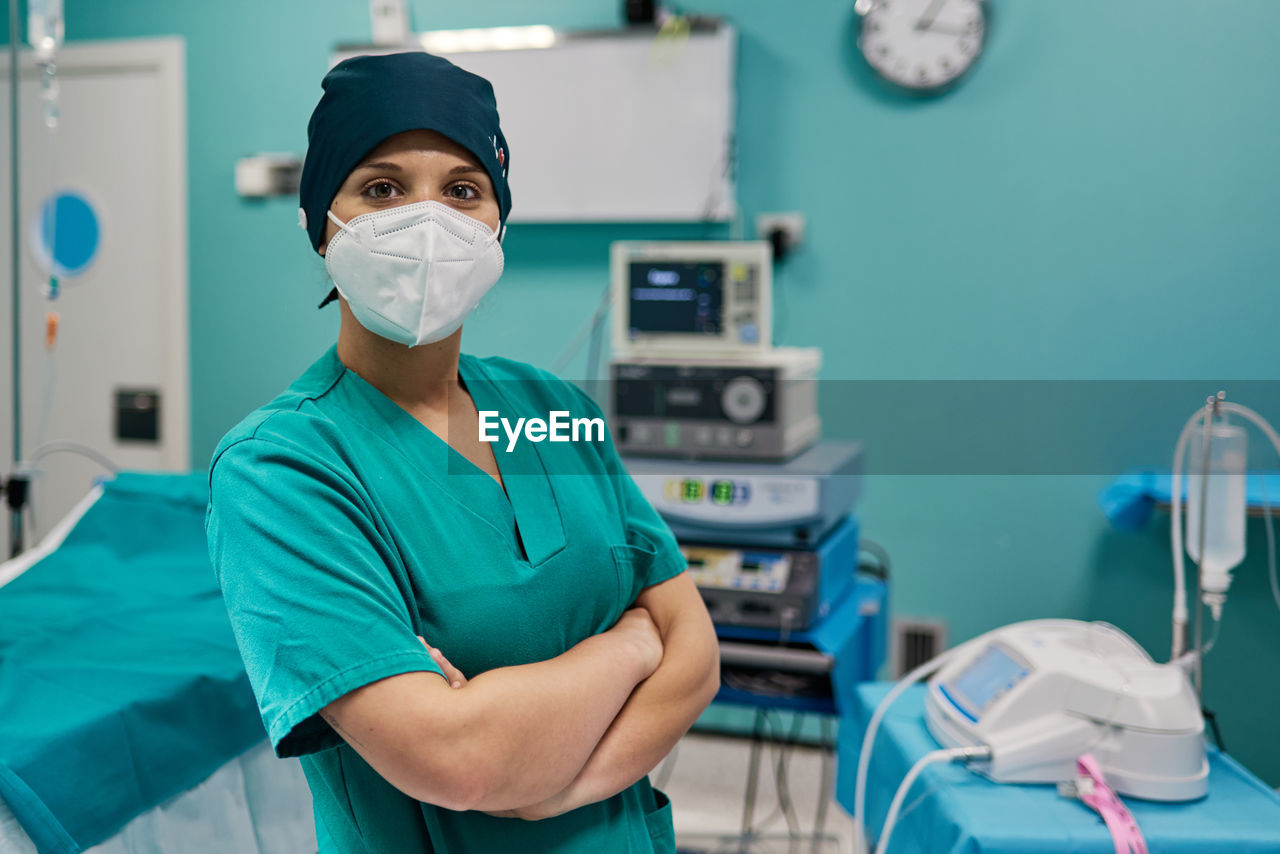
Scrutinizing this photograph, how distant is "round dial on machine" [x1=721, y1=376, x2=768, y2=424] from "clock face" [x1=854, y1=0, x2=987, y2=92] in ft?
3.90

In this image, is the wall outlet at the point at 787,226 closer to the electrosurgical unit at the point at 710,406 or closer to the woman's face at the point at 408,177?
the electrosurgical unit at the point at 710,406

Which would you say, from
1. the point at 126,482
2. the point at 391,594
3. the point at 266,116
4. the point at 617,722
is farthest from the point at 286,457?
the point at 266,116

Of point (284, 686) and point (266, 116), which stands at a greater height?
point (266, 116)

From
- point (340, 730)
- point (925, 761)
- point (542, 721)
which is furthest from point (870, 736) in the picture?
point (340, 730)

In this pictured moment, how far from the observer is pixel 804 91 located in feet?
9.12

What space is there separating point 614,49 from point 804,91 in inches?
22.1

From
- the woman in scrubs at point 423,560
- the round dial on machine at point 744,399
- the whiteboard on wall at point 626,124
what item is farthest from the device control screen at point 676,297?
the woman in scrubs at point 423,560

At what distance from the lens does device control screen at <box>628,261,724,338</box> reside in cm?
211

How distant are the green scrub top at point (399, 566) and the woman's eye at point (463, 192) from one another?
7.2 inches

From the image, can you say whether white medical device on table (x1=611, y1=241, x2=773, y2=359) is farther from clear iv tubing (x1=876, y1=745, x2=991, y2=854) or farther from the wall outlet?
clear iv tubing (x1=876, y1=745, x2=991, y2=854)

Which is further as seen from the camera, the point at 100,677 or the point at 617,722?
the point at 100,677

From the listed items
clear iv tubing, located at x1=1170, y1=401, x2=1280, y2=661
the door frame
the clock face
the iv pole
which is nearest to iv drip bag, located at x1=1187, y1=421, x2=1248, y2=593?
clear iv tubing, located at x1=1170, y1=401, x2=1280, y2=661

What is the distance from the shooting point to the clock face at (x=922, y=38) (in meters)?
2.61

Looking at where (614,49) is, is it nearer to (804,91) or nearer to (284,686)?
(804,91)
